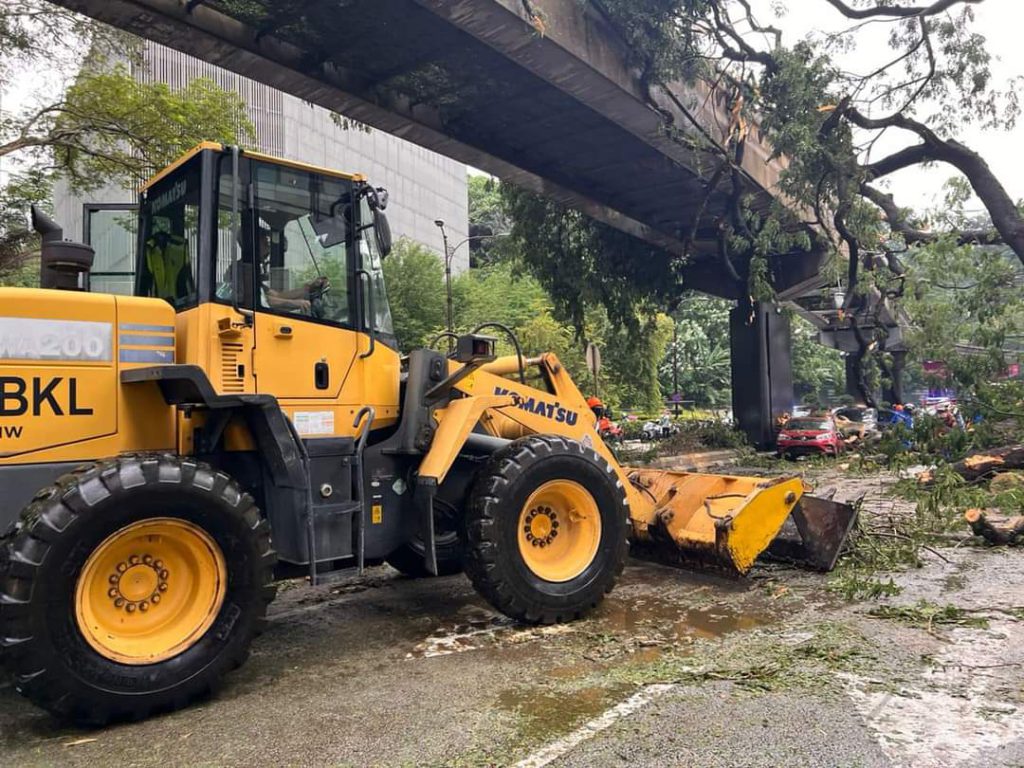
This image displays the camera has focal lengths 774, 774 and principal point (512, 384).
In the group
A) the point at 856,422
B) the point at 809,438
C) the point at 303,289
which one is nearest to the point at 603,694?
the point at 303,289

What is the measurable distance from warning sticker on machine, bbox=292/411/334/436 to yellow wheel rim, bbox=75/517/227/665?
3.44 feet

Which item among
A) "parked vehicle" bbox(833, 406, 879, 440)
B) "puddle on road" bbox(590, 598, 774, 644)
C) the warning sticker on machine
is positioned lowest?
"puddle on road" bbox(590, 598, 774, 644)

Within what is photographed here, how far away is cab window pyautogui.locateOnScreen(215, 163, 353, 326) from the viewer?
16.0 feet

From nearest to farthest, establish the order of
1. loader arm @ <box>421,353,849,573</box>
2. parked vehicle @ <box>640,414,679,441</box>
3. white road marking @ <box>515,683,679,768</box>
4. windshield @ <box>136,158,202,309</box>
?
white road marking @ <box>515,683,679,768</box> → windshield @ <box>136,158,202,309</box> → loader arm @ <box>421,353,849,573</box> → parked vehicle @ <box>640,414,679,441</box>

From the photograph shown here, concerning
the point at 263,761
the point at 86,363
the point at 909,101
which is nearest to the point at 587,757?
the point at 263,761

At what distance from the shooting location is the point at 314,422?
5184 mm

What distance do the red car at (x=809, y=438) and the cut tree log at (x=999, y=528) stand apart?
11459mm

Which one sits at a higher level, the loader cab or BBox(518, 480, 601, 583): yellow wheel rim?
the loader cab

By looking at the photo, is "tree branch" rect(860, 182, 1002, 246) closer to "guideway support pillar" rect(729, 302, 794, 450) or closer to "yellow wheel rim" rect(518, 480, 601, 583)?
"guideway support pillar" rect(729, 302, 794, 450)

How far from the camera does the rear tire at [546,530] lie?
5.43 metres

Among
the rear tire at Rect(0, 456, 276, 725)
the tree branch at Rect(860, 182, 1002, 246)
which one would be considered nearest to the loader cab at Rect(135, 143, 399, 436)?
the rear tire at Rect(0, 456, 276, 725)

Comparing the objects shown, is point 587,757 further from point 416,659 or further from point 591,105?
point 591,105

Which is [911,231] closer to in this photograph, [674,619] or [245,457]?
[674,619]

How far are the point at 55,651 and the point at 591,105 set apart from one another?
1030 cm
